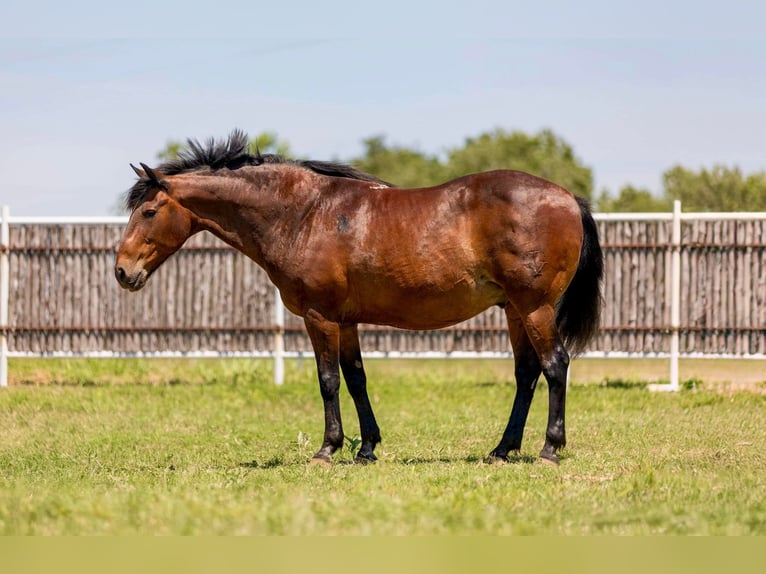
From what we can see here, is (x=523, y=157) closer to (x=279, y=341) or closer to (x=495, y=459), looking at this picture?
(x=279, y=341)

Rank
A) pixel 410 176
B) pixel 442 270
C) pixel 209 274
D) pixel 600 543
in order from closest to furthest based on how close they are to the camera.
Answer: pixel 600 543, pixel 442 270, pixel 209 274, pixel 410 176

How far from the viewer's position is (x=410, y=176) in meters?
63.6

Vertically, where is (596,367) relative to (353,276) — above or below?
below

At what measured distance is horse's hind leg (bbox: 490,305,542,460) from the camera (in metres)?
9.03

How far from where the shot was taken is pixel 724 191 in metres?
38.0

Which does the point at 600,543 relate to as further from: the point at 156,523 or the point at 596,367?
the point at 596,367

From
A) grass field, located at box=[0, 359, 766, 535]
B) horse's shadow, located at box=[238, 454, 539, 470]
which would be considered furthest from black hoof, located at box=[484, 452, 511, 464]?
grass field, located at box=[0, 359, 766, 535]

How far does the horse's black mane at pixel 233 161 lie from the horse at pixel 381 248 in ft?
0.04

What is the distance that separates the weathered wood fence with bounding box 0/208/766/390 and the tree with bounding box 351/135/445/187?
42191 mm

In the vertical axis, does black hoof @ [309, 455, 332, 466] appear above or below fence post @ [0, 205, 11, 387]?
below

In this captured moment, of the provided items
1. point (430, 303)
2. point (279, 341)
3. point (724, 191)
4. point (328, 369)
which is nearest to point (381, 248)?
point (430, 303)

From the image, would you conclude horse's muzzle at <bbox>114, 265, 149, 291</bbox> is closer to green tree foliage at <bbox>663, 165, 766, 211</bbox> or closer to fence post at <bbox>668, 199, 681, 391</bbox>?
fence post at <bbox>668, 199, 681, 391</bbox>

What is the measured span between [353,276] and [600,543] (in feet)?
12.8

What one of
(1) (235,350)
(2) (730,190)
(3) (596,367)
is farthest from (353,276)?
(2) (730,190)
